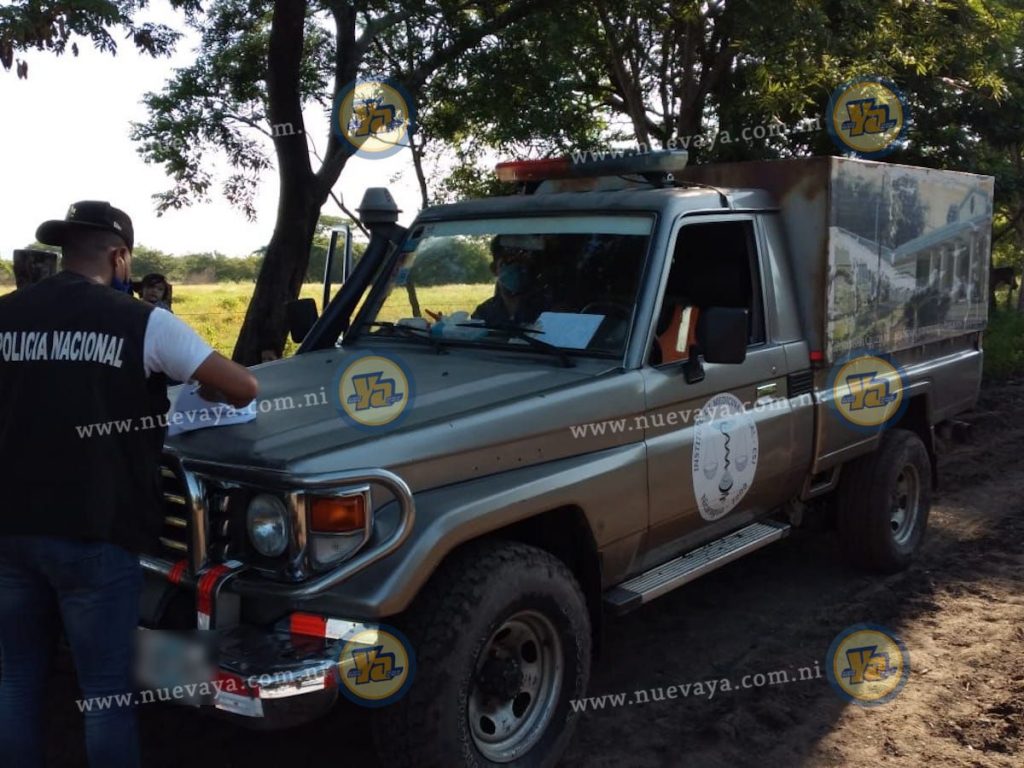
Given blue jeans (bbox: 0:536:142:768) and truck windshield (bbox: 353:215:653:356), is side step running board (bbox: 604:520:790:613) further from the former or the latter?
blue jeans (bbox: 0:536:142:768)

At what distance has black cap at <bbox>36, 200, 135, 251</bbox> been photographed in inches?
109

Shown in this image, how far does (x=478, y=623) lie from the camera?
303cm

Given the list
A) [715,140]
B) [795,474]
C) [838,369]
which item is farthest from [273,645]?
[715,140]

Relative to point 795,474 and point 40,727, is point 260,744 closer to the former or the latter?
point 40,727

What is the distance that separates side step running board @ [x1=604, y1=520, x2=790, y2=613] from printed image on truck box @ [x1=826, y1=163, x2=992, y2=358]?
3.14 feet

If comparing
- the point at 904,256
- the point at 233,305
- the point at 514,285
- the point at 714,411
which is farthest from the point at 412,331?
the point at 233,305

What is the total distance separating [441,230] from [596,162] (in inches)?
32.3

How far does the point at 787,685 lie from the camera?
13.9ft

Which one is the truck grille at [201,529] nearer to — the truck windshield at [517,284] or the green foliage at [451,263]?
the truck windshield at [517,284]
